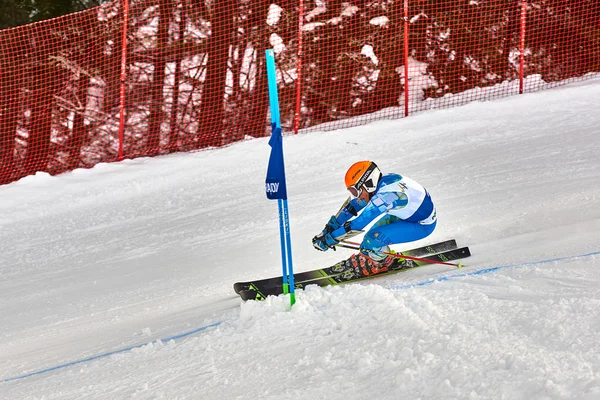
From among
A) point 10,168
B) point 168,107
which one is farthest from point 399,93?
point 10,168

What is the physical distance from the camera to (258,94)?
44.3ft

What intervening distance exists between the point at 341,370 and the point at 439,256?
8.39 feet

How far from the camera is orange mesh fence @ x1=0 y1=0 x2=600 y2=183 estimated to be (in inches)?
504

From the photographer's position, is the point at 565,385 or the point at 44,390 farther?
the point at 44,390

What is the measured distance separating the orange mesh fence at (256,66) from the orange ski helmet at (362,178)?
6.55 metres

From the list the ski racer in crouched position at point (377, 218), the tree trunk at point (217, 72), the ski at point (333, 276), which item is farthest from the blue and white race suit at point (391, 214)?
the tree trunk at point (217, 72)

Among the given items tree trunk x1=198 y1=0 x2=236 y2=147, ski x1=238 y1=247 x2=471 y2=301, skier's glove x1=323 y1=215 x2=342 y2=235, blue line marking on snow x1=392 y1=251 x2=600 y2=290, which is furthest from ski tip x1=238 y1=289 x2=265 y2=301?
tree trunk x1=198 y1=0 x2=236 y2=147

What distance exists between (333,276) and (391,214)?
79 centimetres

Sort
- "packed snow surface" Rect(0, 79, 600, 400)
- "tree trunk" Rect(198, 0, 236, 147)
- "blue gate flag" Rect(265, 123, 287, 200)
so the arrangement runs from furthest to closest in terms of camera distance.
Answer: "tree trunk" Rect(198, 0, 236, 147) < "blue gate flag" Rect(265, 123, 287, 200) < "packed snow surface" Rect(0, 79, 600, 400)

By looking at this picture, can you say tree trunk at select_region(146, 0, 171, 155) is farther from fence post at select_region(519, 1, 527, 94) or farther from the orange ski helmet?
the orange ski helmet

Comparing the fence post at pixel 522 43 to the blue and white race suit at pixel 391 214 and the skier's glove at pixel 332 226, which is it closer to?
the blue and white race suit at pixel 391 214

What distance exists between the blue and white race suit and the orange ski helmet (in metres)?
0.08

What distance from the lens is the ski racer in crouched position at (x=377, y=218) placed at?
5.93 metres

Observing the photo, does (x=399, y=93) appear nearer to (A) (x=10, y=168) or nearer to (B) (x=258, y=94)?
(B) (x=258, y=94)
